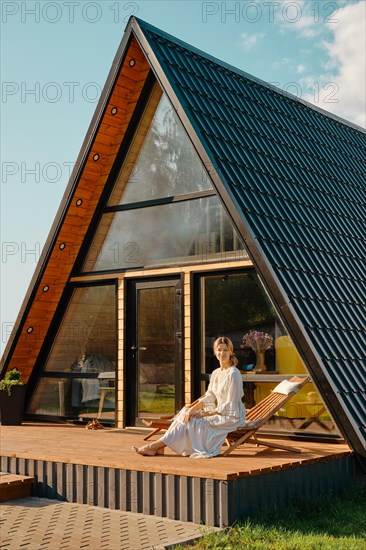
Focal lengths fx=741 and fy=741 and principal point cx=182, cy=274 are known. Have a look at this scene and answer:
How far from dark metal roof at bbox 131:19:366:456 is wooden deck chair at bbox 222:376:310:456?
1.80 ft

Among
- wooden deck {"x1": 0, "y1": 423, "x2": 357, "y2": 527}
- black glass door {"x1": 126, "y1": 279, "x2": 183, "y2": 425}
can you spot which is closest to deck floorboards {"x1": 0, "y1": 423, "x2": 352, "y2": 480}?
wooden deck {"x1": 0, "y1": 423, "x2": 357, "y2": 527}

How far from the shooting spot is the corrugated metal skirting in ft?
19.6

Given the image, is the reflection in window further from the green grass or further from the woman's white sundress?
the green grass

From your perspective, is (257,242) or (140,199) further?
(140,199)

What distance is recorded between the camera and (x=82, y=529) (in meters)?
5.85

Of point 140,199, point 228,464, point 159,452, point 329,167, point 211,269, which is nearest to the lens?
point 228,464

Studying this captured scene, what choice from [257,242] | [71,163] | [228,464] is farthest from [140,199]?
[228,464]

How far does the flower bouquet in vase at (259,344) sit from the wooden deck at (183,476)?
107cm

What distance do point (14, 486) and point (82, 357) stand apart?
3625 millimetres

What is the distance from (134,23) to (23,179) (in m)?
2.68

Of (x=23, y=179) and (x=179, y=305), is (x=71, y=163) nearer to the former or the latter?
(x=23, y=179)

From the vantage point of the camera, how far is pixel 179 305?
31.3ft

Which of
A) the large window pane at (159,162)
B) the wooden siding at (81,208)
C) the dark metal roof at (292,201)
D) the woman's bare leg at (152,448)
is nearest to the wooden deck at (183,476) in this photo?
the woman's bare leg at (152,448)

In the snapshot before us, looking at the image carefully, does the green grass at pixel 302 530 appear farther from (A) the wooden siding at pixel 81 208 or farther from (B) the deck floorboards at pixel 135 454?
(A) the wooden siding at pixel 81 208
